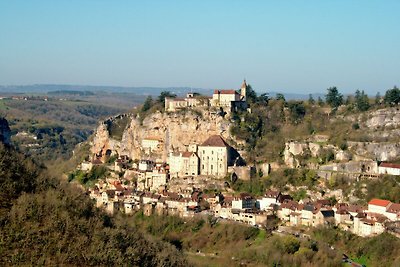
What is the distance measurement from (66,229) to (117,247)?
2.11 m

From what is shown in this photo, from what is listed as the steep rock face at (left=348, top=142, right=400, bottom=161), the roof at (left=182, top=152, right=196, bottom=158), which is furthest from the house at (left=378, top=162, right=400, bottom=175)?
the roof at (left=182, top=152, right=196, bottom=158)

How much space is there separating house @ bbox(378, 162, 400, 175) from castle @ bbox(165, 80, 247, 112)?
1311 centimetres

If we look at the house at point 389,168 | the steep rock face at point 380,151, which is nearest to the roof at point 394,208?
the house at point 389,168

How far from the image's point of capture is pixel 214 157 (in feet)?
152

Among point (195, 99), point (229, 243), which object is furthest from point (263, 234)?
point (195, 99)

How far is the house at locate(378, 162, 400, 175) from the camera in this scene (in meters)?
40.8

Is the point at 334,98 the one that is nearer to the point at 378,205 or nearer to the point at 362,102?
the point at 362,102

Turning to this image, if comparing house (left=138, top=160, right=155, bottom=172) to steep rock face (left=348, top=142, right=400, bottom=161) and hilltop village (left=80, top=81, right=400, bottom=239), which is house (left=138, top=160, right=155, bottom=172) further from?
steep rock face (left=348, top=142, right=400, bottom=161)

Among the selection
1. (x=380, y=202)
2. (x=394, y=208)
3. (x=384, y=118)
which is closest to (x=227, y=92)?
(x=384, y=118)

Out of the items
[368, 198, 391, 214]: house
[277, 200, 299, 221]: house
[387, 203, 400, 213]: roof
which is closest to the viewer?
[387, 203, 400, 213]: roof

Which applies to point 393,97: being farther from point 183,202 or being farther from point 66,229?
point 66,229

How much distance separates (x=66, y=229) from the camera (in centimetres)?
2403

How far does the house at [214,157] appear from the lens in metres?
46.2

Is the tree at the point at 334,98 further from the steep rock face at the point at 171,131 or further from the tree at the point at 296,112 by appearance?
the steep rock face at the point at 171,131
